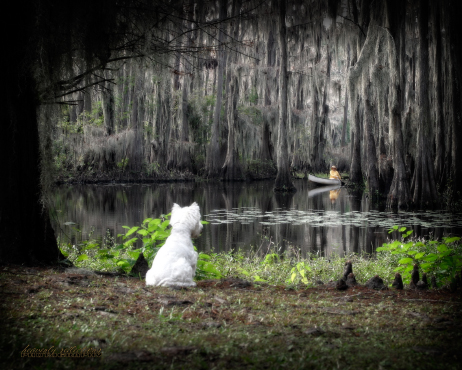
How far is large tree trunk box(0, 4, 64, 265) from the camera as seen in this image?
447 cm

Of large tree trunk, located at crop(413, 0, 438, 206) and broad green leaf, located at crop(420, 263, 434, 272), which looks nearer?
broad green leaf, located at crop(420, 263, 434, 272)

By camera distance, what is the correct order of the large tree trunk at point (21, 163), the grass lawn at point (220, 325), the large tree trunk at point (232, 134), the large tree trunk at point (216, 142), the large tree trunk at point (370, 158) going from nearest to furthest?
1. the grass lawn at point (220, 325)
2. the large tree trunk at point (21, 163)
3. the large tree trunk at point (370, 158)
4. the large tree trunk at point (232, 134)
5. the large tree trunk at point (216, 142)

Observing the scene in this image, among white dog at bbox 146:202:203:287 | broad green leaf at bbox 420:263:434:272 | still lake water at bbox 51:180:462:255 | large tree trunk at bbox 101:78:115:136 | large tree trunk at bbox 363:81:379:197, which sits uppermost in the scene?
large tree trunk at bbox 101:78:115:136

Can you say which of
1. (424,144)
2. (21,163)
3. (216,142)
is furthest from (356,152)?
(21,163)

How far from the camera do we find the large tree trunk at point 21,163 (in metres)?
4.47

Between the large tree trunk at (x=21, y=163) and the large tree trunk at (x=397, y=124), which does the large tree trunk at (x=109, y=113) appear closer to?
the large tree trunk at (x=397, y=124)

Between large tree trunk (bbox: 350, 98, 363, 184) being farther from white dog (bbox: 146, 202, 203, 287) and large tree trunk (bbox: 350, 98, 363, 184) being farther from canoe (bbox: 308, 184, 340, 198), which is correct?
white dog (bbox: 146, 202, 203, 287)

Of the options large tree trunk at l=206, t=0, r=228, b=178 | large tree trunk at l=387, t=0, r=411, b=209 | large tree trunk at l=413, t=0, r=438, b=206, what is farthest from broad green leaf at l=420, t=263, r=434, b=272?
large tree trunk at l=206, t=0, r=228, b=178

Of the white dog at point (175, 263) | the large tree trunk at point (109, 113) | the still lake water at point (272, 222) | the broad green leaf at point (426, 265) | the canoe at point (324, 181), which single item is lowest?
the still lake water at point (272, 222)

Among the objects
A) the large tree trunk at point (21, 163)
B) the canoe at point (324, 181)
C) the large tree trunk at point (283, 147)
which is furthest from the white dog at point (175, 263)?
the canoe at point (324, 181)

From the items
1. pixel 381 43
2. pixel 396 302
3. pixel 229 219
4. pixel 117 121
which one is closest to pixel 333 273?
pixel 396 302

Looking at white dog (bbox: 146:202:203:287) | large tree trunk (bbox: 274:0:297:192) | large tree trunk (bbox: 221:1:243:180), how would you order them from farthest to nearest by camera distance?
large tree trunk (bbox: 221:1:243:180) → large tree trunk (bbox: 274:0:297:192) → white dog (bbox: 146:202:203:287)

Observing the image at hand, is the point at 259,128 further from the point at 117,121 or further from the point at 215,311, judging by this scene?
the point at 215,311

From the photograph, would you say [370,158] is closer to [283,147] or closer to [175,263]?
[283,147]
